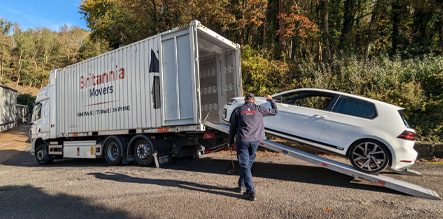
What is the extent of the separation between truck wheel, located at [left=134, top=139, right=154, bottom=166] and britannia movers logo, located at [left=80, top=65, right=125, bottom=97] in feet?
6.03

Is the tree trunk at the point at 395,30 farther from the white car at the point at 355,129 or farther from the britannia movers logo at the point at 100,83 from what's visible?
the britannia movers logo at the point at 100,83

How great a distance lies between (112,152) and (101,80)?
223 cm

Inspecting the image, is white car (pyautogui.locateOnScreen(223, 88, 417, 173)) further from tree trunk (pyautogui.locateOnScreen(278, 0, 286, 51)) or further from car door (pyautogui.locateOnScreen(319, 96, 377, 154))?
tree trunk (pyautogui.locateOnScreen(278, 0, 286, 51))

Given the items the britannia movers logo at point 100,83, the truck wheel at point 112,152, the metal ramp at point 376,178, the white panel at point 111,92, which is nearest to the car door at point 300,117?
the metal ramp at point 376,178

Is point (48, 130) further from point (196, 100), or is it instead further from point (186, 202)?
point (186, 202)

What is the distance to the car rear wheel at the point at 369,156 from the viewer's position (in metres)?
4.59

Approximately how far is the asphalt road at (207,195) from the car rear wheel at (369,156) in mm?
382

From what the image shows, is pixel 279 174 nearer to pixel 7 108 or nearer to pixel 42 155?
pixel 42 155

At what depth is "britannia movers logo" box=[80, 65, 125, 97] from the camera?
7.49 metres

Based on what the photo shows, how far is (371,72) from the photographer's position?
10062 millimetres

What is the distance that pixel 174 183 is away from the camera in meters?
5.26

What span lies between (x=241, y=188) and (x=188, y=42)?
356cm

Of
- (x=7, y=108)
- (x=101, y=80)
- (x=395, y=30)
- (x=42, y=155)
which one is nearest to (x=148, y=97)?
(x=101, y=80)

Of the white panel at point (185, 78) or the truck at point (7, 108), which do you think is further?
the truck at point (7, 108)
